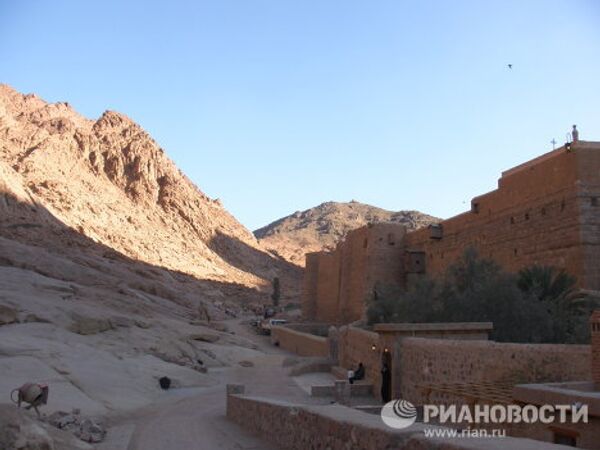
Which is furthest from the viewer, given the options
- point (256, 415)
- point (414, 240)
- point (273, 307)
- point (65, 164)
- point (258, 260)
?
point (258, 260)

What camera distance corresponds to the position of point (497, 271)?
16500 millimetres

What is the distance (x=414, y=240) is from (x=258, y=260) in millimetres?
47429

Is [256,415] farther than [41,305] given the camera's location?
No

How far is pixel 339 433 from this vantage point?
18.5 feet

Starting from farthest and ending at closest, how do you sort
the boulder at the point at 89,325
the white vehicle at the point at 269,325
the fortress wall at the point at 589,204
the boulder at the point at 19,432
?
1. the white vehicle at the point at 269,325
2. the boulder at the point at 89,325
3. the fortress wall at the point at 589,204
4. the boulder at the point at 19,432

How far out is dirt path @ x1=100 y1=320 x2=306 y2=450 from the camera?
9.55m

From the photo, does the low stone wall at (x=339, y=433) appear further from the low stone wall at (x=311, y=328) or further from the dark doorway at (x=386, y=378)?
the low stone wall at (x=311, y=328)

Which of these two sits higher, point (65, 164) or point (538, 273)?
point (65, 164)

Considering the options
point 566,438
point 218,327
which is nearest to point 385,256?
point 218,327

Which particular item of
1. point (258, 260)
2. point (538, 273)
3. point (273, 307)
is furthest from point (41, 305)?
point (258, 260)

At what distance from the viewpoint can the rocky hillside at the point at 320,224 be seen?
8375 centimetres

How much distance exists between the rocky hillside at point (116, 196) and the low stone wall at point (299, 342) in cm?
1419

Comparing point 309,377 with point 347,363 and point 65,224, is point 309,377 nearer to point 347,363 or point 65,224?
point 347,363

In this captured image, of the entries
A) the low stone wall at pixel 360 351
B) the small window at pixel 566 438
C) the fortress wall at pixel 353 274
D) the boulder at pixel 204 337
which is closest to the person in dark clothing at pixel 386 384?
the low stone wall at pixel 360 351
